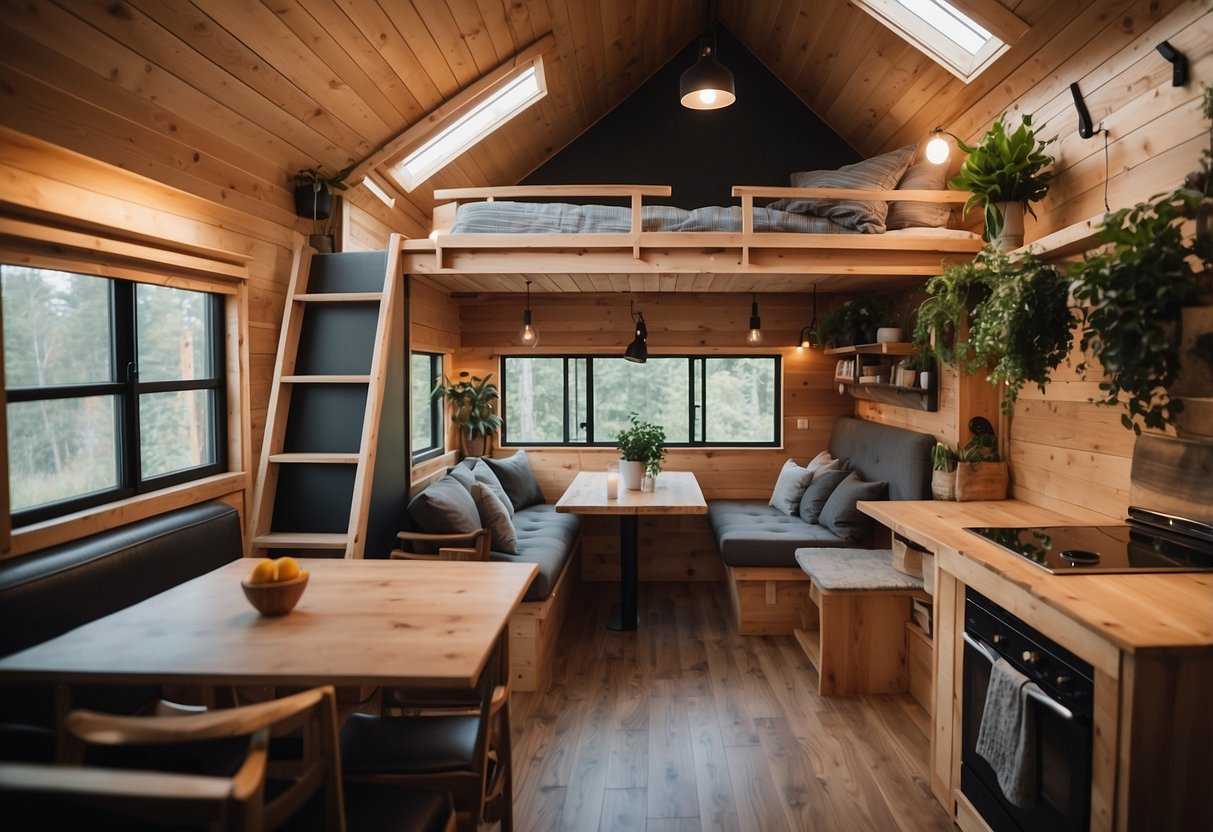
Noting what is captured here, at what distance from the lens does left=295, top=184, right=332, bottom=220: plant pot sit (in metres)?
3.56

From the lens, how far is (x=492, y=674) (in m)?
1.99

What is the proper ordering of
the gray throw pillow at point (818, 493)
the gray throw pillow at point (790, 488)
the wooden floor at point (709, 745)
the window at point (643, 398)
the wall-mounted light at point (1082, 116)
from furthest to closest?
the window at point (643, 398)
the gray throw pillow at point (790, 488)
the gray throw pillow at point (818, 493)
the wall-mounted light at point (1082, 116)
the wooden floor at point (709, 745)

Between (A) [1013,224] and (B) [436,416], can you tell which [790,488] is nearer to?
(A) [1013,224]

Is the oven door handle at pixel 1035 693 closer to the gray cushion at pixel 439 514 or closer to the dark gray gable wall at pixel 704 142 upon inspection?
the gray cushion at pixel 439 514

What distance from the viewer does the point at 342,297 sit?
3.52 meters

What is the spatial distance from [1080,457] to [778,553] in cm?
174

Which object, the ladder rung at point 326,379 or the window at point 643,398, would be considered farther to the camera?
the window at point 643,398

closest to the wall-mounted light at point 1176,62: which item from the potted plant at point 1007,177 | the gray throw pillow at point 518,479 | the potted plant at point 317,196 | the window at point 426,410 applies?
the potted plant at point 1007,177

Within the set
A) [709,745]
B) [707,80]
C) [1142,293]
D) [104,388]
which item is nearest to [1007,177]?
[1142,293]

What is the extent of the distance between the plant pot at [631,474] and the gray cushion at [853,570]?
103cm

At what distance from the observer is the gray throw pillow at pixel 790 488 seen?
4883mm

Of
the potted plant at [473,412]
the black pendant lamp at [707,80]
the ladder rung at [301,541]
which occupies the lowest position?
the ladder rung at [301,541]

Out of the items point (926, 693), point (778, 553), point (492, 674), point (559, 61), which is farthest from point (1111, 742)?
point (559, 61)

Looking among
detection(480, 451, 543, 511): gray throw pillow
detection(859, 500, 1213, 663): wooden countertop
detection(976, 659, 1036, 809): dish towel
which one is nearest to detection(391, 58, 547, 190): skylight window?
detection(480, 451, 543, 511): gray throw pillow
